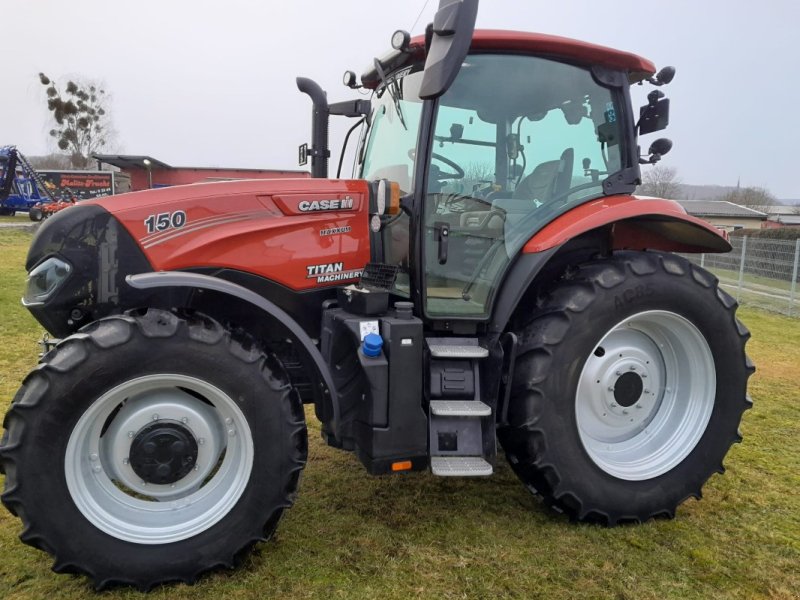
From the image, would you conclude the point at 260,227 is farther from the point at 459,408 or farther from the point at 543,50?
the point at 543,50

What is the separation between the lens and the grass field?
2412 mm

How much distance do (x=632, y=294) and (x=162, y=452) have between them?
7.44 ft

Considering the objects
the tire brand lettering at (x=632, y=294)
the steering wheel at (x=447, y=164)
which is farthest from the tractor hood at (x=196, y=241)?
the tire brand lettering at (x=632, y=294)

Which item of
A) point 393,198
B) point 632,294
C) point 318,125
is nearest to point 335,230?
point 393,198

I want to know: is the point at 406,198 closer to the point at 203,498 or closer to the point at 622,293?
the point at 622,293

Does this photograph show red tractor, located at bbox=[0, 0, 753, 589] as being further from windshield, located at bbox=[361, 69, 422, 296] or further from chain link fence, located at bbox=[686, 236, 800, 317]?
chain link fence, located at bbox=[686, 236, 800, 317]

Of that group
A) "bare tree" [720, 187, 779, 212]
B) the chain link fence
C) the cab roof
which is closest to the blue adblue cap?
the cab roof

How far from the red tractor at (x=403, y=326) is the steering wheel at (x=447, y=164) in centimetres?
1

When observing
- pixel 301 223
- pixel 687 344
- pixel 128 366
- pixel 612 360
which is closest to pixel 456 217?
pixel 301 223

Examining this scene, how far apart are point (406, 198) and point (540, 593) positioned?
1839mm

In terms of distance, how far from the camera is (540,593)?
2410 millimetres

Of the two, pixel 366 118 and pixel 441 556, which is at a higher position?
pixel 366 118

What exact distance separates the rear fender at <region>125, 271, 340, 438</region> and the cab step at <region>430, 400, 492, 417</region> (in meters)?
0.46

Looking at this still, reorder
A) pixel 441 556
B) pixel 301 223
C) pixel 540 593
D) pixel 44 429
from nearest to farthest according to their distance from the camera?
pixel 44 429 → pixel 540 593 → pixel 441 556 → pixel 301 223
